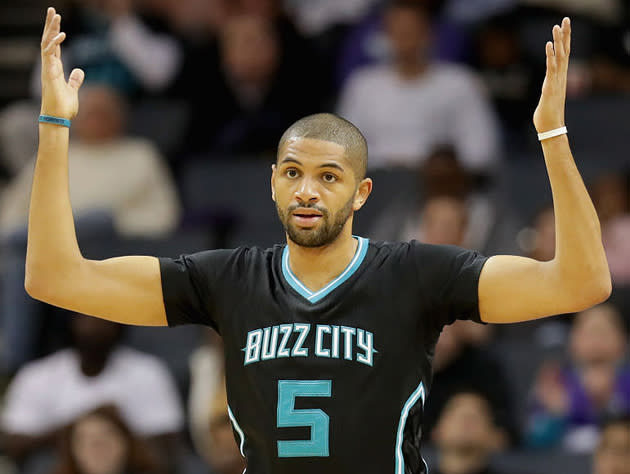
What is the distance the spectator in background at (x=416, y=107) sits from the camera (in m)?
8.25

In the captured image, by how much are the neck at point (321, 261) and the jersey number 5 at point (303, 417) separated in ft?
0.96

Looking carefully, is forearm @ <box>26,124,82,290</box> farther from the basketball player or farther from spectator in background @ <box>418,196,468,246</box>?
spectator in background @ <box>418,196,468,246</box>

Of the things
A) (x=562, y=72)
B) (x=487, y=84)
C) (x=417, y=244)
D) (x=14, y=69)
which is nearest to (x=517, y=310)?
(x=417, y=244)

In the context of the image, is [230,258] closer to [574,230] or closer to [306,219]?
[306,219]

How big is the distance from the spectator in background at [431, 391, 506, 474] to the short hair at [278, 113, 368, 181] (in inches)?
117

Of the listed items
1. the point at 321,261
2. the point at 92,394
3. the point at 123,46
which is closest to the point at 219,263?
the point at 321,261

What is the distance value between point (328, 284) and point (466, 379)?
319 centimetres

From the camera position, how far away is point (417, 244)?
140 inches

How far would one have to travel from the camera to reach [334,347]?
3385 millimetres

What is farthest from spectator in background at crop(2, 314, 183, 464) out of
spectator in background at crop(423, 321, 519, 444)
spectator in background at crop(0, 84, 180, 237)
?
spectator in background at crop(423, 321, 519, 444)

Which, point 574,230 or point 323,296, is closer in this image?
point 574,230

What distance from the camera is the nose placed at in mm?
3348

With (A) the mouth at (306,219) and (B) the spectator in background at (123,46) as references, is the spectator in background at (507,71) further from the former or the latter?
(A) the mouth at (306,219)

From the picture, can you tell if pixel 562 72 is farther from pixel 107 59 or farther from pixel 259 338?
pixel 107 59
